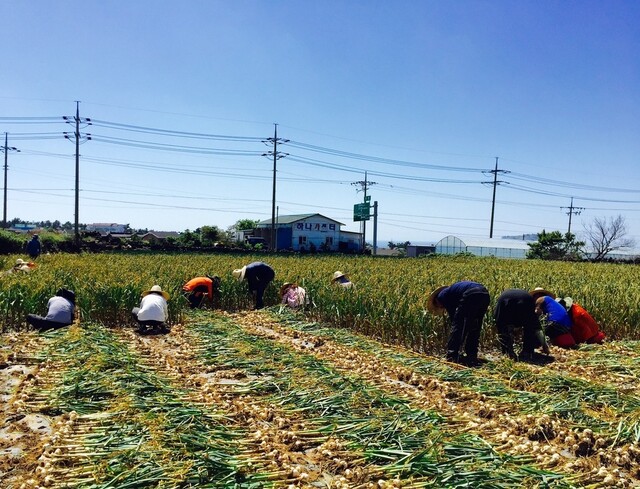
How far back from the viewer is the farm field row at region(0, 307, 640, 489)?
3.25 m

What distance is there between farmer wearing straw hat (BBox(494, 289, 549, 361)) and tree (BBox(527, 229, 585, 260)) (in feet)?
128

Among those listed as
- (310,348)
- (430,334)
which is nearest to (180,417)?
(310,348)

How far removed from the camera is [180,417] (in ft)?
13.3

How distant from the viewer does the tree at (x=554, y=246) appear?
143 ft

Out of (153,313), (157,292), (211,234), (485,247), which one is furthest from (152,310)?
(485,247)

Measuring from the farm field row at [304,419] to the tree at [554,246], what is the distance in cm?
4052

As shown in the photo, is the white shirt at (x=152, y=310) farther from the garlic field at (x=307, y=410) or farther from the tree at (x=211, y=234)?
the tree at (x=211, y=234)

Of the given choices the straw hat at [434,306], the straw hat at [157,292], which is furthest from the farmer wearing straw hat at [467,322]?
the straw hat at [157,292]

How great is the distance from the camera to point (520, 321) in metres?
7.25

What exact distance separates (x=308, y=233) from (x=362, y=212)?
15237 mm

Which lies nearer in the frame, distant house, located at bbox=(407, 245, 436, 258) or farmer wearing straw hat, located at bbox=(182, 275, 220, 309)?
farmer wearing straw hat, located at bbox=(182, 275, 220, 309)

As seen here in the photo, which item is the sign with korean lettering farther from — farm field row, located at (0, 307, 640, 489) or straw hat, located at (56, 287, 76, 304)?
farm field row, located at (0, 307, 640, 489)

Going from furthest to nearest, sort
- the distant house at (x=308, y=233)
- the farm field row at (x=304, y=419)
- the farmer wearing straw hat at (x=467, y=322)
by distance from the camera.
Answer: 1. the distant house at (x=308, y=233)
2. the farmer wearing straw hat at (x=467, y=322)
3. the farm field row at (x=304, y=419)

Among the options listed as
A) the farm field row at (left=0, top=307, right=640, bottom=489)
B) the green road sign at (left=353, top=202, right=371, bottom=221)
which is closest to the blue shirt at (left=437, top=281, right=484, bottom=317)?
the farm field row at (left=0, top=307, right=640, bottom=489)
